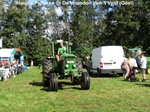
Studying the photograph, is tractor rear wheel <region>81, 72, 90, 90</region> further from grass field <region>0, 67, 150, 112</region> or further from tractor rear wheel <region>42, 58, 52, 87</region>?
tractor rear wheel <region>42, 58, 52, 87</region>

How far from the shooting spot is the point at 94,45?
44500mm

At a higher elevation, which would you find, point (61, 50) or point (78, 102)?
point (61, 50)

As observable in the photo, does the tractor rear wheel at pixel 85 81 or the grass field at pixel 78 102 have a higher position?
the tractor rear wheel at pixel 85 81

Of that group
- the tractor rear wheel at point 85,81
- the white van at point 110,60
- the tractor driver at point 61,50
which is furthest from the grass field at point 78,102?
the white van at point 110,60

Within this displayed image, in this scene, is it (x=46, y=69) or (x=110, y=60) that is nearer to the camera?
(x=46, y=69)

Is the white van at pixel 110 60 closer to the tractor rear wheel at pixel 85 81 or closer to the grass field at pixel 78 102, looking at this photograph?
the tractor rear wheel at pixel 85 81

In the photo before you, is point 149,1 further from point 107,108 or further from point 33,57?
point 107,108

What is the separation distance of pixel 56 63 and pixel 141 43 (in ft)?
108

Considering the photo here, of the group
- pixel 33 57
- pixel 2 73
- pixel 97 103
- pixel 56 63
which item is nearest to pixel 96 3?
pixel 33 57

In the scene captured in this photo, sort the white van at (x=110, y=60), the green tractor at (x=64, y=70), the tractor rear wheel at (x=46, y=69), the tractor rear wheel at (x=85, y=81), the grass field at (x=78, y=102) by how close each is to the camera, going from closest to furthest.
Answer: the grass field at (x=78, y=102)
the green tractor at (x=64, y=70)
the tractor rear wheel at (x=85, y=81)
the tractor rear wheel at (x=46, y=69)
the white van at (x=110, y=60)

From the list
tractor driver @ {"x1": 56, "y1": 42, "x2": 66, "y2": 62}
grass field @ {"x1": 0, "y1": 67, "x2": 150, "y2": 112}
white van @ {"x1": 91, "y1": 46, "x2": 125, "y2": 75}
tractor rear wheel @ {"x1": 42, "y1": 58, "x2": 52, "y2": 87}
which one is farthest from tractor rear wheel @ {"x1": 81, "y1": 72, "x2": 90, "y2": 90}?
white van @ {"x1": 91, "y1": 46, "x2": 125, "y2": 75}

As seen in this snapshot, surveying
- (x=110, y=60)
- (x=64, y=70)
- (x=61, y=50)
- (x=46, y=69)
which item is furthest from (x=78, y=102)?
(x=110, y=60)

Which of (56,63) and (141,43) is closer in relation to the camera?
(56,63)

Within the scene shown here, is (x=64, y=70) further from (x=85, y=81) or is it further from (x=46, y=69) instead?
(x=46, y=69)
